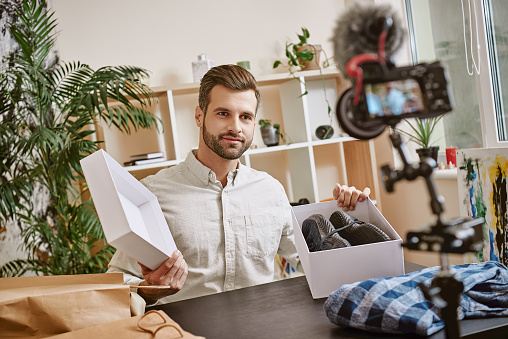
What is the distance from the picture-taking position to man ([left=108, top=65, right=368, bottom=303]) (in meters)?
1.82

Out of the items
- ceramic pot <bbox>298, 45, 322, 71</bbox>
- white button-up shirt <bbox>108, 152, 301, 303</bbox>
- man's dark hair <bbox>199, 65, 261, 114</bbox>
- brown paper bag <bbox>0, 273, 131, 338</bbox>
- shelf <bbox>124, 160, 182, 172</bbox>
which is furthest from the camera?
ceramic pot <bbox>298, 45, 322, 71</bbox>

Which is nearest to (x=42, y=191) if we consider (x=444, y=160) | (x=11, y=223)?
(x=11, y=223)

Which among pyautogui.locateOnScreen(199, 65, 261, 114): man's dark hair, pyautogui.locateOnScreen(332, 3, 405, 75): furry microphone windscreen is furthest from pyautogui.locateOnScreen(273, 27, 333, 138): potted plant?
pyautogui.locateOnScreen(332, 3, 405, 75): furry microphone windscreen

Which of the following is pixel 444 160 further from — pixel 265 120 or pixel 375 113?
pixel 375 113

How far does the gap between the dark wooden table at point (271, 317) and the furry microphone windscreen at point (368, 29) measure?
50cm

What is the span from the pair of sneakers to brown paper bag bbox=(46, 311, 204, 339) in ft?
1.36

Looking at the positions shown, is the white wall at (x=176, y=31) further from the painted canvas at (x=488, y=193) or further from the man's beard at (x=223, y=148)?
the painted canvas at (x=488, y=193)

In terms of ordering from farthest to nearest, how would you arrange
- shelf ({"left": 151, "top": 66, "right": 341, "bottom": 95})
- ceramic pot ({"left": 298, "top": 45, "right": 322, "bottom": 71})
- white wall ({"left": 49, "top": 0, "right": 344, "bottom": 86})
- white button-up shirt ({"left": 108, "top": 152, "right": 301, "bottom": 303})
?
1. ceramic pot ({"left": 298, "top": 45, "right": 322, "bottom": 71})
2. white wall ({"left": 49, "top": 0, "right": 344, "bottom": 86})
3. shelf ({"left": 151, "top": 66, "right": 341, "bottom": 95})
4. white button-up shirt ({"left": 108, "top": 152, "right": 301, "bottom": 303})

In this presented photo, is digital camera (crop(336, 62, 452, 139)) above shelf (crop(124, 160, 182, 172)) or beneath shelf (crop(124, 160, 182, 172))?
above

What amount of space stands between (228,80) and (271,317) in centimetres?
109

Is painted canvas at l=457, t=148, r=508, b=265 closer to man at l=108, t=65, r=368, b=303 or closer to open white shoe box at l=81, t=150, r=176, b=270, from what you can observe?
man at l=108, t=65, r=368, b=303

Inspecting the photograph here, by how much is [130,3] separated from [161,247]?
2771mm

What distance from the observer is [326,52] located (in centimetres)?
389

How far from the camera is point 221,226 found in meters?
1.87
